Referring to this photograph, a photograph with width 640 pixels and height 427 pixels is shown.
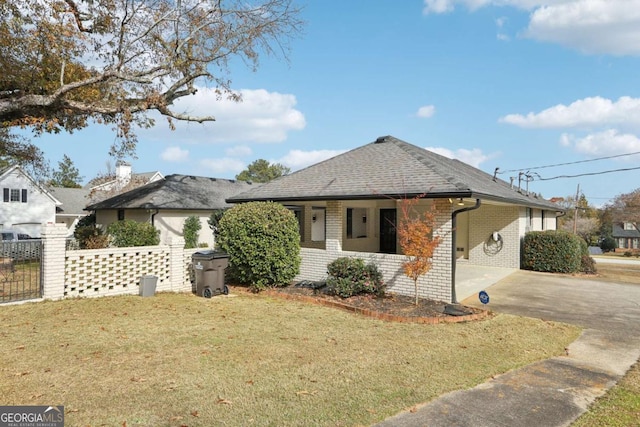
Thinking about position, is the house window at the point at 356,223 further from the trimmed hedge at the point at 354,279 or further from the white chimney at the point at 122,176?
the white chimney at the point at 122,176

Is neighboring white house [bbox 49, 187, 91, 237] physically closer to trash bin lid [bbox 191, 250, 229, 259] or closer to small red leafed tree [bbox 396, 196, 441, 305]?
trash bin lid [bbox 191, 250, 229, 259]

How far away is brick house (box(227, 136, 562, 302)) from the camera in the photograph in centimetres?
873

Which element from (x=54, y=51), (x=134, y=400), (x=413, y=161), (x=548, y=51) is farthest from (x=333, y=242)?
(x=548, y=51)

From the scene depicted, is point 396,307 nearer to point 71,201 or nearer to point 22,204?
point 22,204

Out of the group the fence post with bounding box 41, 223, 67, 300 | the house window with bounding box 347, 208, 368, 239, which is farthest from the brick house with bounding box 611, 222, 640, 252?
the fence post with bounding box 41, 223, 67, 300

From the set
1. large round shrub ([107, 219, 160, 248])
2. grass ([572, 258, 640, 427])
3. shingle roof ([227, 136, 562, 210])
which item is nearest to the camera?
grass ([572, 258, 640, 427])

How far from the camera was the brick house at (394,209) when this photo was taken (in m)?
8.73

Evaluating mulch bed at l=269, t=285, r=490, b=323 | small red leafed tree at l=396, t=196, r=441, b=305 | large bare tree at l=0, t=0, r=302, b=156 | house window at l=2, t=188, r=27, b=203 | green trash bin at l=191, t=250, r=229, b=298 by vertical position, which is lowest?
mulch bed at l=269, t=285, r=490, b=323

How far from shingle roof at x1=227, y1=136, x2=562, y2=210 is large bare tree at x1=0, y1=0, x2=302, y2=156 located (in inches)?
156

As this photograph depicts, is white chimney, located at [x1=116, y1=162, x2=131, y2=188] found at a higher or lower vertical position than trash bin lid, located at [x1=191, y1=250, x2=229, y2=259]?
higher

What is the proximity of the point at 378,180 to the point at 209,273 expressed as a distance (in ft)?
17.7

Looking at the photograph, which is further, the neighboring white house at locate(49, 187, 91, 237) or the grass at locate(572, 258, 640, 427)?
the neighboring white house at locate(49, 187, 91, 237)

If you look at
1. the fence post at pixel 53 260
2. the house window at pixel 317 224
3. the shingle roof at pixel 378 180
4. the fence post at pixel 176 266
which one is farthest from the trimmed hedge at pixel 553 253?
the fence post at pixel 53 260

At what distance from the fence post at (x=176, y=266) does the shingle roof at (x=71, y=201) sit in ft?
98.1
